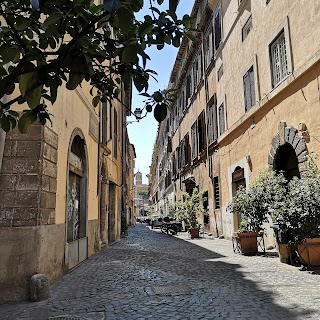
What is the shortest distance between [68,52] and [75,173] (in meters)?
7.18

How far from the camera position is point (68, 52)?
2131 millimetres

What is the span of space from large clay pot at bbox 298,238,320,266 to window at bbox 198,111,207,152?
500 inches

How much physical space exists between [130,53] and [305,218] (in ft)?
19.4

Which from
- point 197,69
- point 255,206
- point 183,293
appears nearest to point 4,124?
point 183,293

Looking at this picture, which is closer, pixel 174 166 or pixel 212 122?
pixel 212 122

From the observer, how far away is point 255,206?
9.68 metres

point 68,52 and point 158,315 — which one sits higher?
point 68,52

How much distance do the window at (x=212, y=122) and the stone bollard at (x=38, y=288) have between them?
13.2 m

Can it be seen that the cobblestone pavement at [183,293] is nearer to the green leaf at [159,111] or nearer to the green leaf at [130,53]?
the green leaf at [159,111]

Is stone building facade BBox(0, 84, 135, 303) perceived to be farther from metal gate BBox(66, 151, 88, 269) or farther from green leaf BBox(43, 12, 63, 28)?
green leaf BBox(43, 12, 63, 28)

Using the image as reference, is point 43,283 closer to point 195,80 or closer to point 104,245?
point 104,245

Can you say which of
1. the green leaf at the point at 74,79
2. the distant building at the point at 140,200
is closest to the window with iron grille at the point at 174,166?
the green leaf at the point at 74,79

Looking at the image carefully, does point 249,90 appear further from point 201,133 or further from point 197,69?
point 197,69

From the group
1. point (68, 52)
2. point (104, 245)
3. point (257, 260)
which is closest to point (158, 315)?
point (68, 52)
